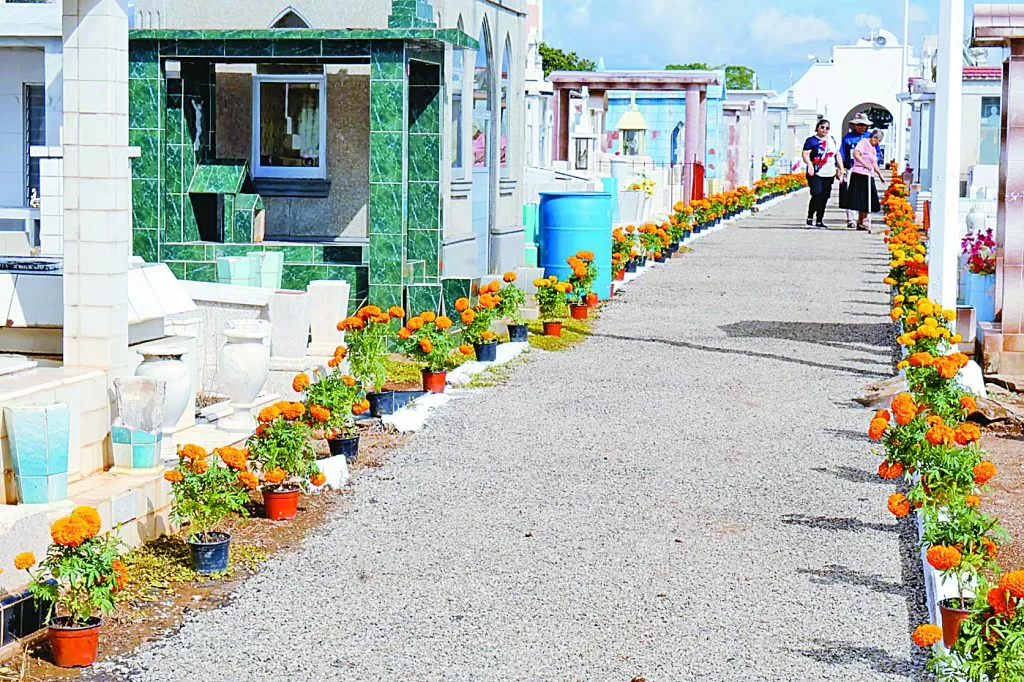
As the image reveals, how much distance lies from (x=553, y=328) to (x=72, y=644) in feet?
29.0

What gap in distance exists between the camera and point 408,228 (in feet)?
42.8

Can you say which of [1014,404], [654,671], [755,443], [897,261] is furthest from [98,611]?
[897,261]

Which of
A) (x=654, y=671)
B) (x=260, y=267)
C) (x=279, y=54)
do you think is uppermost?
(x=279, y=54)

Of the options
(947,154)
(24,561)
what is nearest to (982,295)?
(947,154)

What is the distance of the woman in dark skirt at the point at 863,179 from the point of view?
88.0 ft

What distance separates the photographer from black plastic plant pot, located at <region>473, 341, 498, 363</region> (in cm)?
1201

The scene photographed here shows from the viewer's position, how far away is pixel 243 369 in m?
8.70

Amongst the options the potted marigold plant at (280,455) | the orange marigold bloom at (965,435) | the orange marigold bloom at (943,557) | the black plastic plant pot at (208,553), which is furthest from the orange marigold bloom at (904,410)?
the black plastic plant pot at (208,553)

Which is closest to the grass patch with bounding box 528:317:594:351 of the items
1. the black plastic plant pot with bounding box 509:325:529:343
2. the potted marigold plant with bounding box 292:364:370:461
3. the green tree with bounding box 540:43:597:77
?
the black plastic plant pot with bounding box 509:325:529:343

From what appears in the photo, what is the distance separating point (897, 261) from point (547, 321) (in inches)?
128

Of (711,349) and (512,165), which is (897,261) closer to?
(711,349)

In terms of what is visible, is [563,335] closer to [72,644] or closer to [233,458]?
[233,458]

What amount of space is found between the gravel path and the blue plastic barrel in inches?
194

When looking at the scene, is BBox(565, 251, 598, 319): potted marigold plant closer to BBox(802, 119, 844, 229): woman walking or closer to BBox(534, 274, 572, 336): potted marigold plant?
BBox(534, 274, 572, 336): potted marigold plant
